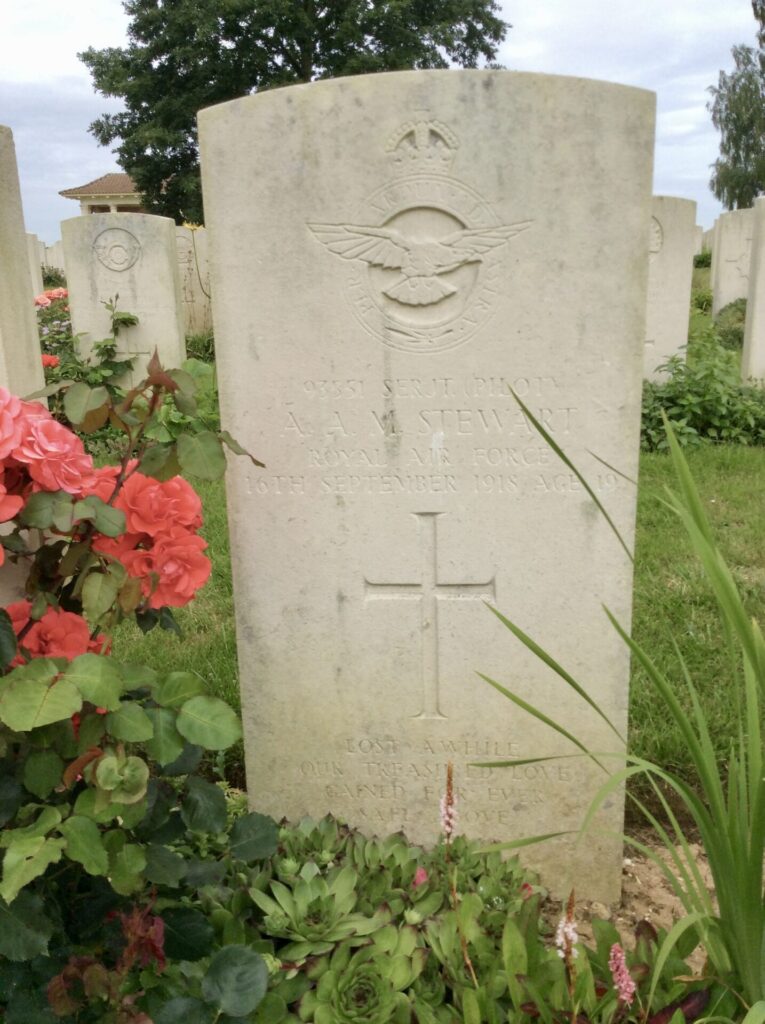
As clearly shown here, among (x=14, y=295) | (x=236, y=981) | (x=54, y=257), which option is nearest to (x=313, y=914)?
(x=236, y=981)

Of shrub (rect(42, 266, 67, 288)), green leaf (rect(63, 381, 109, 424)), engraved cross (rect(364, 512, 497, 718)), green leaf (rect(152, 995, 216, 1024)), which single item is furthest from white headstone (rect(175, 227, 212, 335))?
green leaf (rect(152, 995, 216, 1024))

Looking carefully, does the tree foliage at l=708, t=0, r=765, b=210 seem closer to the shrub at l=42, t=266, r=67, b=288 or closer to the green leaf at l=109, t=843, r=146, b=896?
the shrub at l=42, t=266, r=67, b=288

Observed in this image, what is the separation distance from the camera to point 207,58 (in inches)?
901

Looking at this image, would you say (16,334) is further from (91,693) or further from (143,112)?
(143,112)

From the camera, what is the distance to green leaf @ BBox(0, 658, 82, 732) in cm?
122

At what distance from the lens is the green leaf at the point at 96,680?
4.17 feet

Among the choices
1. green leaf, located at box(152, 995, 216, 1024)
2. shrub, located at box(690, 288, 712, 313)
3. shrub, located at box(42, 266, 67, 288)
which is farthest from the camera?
shrub, located at box(42, 266, 67, 288)

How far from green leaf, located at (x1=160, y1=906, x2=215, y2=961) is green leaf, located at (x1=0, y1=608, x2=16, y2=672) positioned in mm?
584

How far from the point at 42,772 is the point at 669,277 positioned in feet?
23.6

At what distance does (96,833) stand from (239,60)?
25.0m

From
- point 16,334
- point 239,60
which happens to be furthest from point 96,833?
point 239,60

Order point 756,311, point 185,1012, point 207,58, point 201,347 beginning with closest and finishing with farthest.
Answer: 1. point 185,1012
2. point 756,311
3. point 201,347
4. point 207,58

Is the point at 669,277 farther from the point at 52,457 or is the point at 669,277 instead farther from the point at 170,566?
the point at 52,457

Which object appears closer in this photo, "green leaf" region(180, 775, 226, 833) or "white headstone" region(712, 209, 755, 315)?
"green leaf" region(180, 775, 226, 833)
